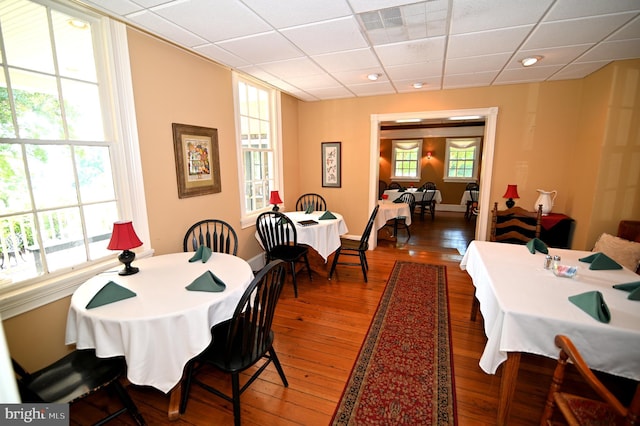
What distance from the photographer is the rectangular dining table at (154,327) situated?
146cm

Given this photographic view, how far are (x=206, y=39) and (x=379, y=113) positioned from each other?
2978 mm

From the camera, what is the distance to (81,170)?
7.01 ft

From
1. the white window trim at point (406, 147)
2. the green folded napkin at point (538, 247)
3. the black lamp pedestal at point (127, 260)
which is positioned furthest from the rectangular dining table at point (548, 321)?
the white window trim at point (406, 147)

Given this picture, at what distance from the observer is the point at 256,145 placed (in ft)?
13.6

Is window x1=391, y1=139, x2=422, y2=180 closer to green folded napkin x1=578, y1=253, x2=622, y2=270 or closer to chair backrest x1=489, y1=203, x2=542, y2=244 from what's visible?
chair backrest x1=489, y1=203, x2=542, y2=244

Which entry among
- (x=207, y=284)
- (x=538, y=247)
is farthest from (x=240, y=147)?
(x=538, y=247)

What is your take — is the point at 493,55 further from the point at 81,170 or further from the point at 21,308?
the point at 21,308

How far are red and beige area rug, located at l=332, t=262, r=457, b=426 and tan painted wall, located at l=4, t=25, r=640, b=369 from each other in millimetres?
2025

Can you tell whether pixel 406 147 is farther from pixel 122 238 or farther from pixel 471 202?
pixel 122 238

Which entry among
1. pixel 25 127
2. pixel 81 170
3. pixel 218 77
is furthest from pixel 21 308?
pixel 218 77

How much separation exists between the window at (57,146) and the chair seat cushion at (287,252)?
1.52 metres

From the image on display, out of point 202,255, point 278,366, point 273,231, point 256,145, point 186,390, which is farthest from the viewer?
point 256,145

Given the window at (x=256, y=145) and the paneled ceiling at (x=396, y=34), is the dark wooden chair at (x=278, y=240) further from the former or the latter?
the paneled ceiling at (x=396, y=34)

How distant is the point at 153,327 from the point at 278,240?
192 cm
